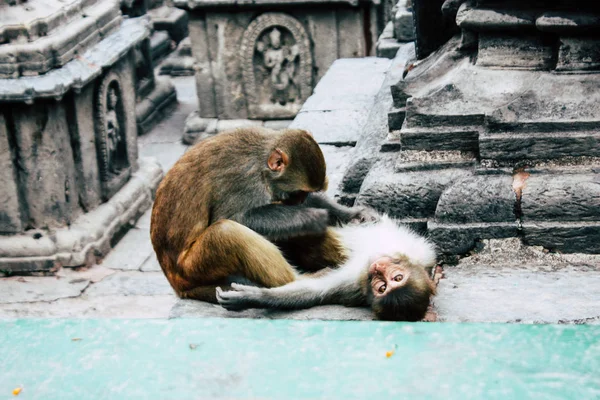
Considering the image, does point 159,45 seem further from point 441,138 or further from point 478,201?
point 478,201

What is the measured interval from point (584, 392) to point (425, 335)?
1.07 feet

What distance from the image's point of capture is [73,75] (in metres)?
6.40

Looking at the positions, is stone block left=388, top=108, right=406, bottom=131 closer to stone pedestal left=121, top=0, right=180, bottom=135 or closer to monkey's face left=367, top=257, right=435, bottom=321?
monkey's face left=367, top=257, right=435, bottom=321

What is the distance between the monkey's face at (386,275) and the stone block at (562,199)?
57 cm

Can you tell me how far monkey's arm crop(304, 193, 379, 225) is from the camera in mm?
3275

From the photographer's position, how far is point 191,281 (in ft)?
10.1

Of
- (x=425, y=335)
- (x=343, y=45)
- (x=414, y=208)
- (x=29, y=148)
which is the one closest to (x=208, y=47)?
(x=343, y=45)

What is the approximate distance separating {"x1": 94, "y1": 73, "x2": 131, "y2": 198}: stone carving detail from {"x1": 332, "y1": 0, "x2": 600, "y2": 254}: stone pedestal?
4026mm

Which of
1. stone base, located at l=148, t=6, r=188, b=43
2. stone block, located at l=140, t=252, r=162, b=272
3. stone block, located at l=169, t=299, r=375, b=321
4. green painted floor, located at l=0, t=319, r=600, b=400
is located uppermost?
green painted floor, located at l=0, t=319, r=600, b=400

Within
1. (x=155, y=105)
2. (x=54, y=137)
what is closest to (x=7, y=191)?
(x=54, y=137)

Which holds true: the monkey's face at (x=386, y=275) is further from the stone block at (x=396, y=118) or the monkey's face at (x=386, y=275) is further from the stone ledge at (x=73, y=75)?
the stone ledge at (x=73, y=75)

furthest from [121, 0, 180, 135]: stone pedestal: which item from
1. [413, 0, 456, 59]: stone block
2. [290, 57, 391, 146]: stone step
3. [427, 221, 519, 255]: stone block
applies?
[427, 221, 519, 255]: stone block

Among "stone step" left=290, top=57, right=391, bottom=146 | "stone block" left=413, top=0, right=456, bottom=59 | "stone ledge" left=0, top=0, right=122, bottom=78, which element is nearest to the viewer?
"stone block" left=413, top=0, right=456, bottom=59

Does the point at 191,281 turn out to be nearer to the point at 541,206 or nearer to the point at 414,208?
the point at 414,208
